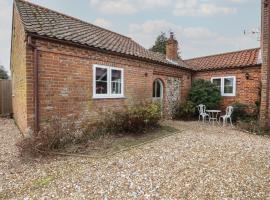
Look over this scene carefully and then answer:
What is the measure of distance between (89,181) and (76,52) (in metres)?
4.68

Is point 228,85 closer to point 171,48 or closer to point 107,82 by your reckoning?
point 171,48

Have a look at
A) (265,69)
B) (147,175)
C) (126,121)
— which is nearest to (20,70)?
(126,121)

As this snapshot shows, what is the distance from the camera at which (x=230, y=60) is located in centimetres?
1195

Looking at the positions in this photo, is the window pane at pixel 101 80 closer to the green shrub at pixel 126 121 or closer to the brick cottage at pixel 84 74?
the brick cottage at pixel 84 74

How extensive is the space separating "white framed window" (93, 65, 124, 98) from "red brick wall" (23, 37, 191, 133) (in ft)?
0.63

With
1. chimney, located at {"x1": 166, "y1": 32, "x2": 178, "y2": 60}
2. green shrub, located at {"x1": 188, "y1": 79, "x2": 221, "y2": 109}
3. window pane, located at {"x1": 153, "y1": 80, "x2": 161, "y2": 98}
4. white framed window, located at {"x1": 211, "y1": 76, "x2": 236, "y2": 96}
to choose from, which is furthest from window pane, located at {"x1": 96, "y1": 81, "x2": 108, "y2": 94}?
white framed window, located at {"x1": 211, "y1": 76, "x2": 236, "y2": 96}

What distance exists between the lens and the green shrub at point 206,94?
430 inches

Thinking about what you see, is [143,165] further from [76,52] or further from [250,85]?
[250,85]

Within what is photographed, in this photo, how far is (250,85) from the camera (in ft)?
34.5

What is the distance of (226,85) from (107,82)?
8.11 metres

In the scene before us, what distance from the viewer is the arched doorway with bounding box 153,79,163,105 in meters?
10.8

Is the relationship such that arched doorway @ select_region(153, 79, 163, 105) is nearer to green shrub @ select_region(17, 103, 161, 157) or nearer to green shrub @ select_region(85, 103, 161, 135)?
green shrub @ select_region(17, 103, 161, 157)

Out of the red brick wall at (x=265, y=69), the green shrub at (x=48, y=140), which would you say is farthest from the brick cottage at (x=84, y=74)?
the red brick wall at (x=265, y=69)

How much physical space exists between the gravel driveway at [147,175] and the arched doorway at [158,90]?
569 centimetres
